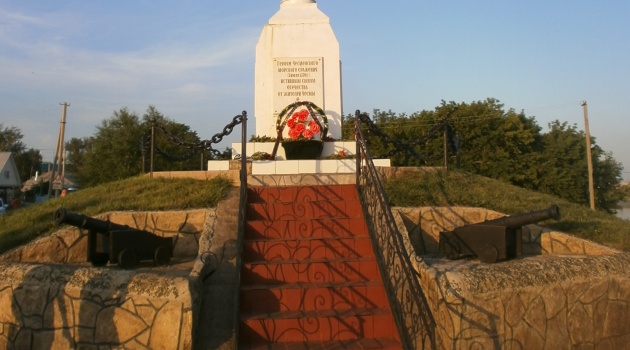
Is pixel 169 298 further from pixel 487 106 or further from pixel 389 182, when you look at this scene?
pixel 487 106

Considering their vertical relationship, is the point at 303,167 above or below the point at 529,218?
above

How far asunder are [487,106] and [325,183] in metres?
26.8

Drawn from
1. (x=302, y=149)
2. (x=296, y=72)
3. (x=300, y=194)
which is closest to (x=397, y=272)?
(x=300, y=194)

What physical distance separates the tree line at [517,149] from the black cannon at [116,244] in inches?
839

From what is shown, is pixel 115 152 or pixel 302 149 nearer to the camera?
pixel 302 149

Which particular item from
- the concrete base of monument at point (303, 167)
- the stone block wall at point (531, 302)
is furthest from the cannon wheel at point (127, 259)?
the concrete base of monument at point (303, 167)

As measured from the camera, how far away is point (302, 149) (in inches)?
461

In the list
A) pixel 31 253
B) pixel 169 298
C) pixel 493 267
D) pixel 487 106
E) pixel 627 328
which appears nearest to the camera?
pixel 169 298

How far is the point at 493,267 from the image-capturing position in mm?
6508

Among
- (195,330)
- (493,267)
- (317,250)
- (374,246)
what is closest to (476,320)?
(493,267)

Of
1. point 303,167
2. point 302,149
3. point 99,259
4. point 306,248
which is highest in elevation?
point 302,149

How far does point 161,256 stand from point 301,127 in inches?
201

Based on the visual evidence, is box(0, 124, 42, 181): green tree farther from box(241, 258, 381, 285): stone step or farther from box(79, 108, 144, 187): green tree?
box(241, 258, 381, 285): stone step

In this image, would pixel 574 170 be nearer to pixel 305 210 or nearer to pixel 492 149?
pixel 492 149
